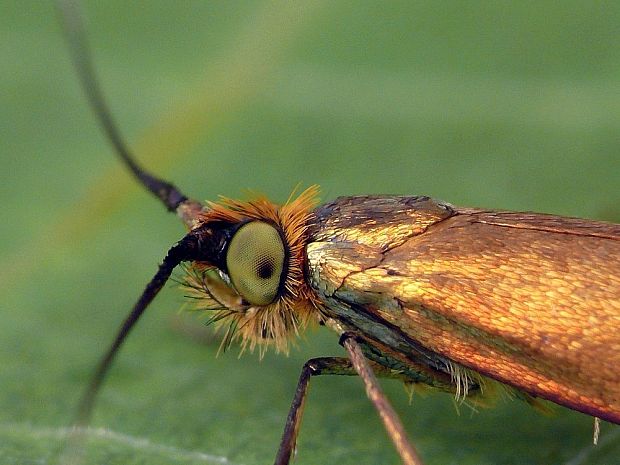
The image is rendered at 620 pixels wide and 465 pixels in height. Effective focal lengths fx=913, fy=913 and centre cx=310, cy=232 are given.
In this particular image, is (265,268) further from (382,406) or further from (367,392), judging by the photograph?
(382,406)

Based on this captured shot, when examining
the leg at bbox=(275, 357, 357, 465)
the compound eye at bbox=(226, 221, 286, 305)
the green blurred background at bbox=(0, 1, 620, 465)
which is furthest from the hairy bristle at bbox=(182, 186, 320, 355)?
the green blurred background at bbox=(0, 1, 620, 465)

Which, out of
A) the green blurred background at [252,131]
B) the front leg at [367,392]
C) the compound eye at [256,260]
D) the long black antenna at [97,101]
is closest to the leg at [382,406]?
the front leg at [367,392]

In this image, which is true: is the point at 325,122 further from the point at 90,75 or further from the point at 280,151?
the point at 90,75

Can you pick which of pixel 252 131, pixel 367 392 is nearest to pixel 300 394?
pixel 367 392

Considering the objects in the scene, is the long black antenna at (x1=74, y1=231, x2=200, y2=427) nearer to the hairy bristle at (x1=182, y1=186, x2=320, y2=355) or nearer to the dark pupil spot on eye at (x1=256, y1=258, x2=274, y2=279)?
the hairy bristle at (x1=182, y1=186, x2=320, y2=355)

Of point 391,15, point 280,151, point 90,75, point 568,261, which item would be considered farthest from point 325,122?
A: point 568,261
